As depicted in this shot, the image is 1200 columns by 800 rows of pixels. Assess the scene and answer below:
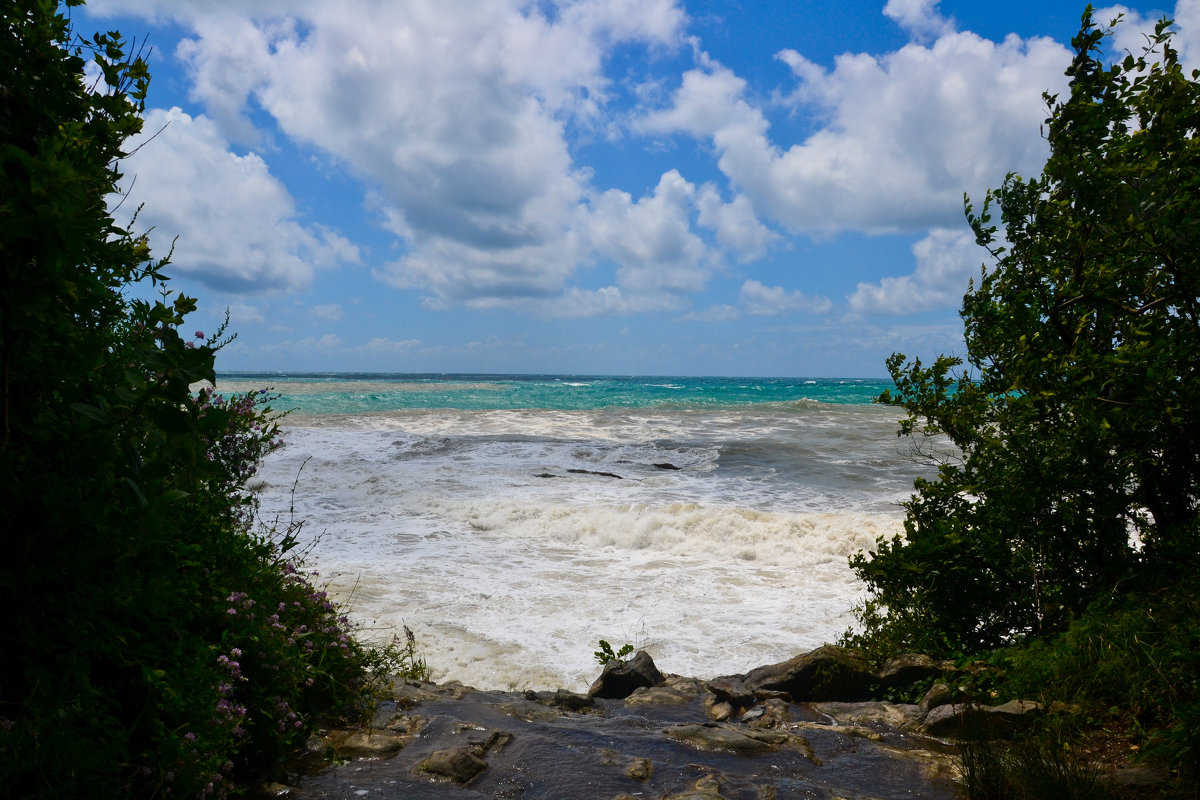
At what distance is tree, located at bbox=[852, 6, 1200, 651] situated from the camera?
4.70 metres

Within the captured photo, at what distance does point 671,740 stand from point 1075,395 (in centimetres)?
393

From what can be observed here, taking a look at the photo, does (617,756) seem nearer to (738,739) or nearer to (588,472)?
(738,739)

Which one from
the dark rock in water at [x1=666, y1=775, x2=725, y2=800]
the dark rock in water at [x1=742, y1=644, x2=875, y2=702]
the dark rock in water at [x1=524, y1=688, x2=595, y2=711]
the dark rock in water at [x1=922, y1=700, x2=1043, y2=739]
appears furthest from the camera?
the dark rock in water at [x1=742, y1=644, x2=875, y2=702]

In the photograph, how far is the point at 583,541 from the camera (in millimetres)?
14055

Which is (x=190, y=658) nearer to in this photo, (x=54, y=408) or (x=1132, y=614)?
(x=54, y=408)

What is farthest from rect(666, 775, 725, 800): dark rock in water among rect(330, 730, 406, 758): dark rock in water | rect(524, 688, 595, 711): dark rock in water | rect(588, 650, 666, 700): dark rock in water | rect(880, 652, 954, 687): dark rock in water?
rect(880, 652, 954, 687): dark rock in water

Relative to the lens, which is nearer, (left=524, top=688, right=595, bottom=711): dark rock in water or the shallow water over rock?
the shallow water over rock

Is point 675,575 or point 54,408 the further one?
point 675,575

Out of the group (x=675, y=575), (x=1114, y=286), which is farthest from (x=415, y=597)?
(x=1114, y=286)

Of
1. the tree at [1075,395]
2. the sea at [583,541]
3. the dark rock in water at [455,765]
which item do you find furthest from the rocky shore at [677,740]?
the sea at [583,541]

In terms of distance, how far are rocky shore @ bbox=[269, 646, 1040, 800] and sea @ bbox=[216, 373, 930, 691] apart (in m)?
1.69

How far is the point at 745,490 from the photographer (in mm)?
18703

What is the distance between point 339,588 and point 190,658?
7070mm

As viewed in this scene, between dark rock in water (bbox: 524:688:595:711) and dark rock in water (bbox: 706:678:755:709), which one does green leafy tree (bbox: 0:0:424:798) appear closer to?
dark rock in water (bbox: 524:688:595:711)
